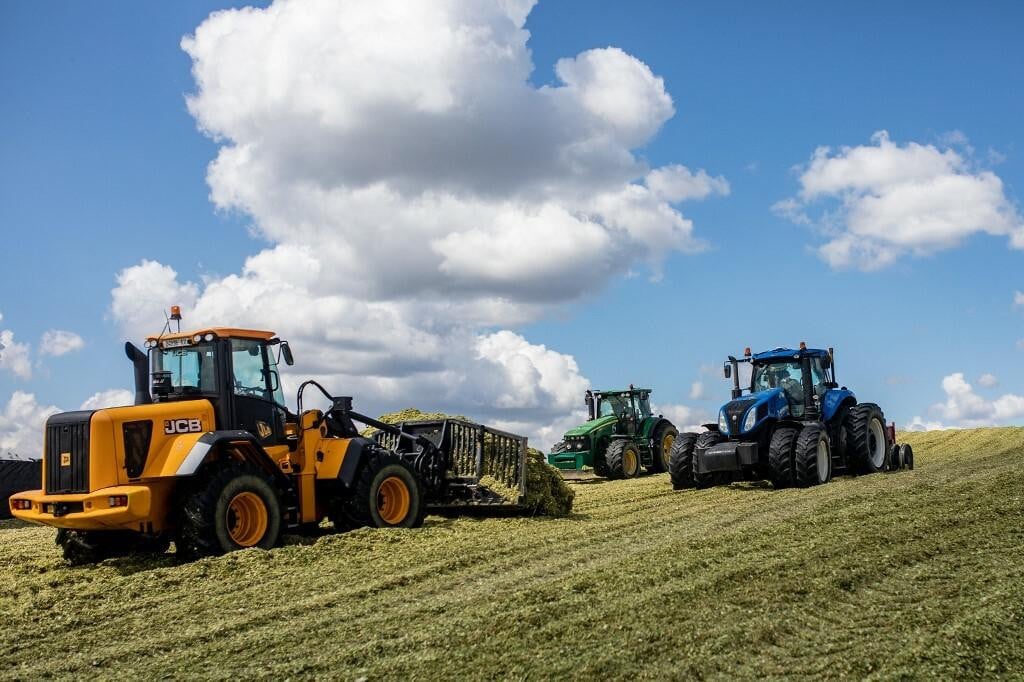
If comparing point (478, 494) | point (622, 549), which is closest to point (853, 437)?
point (478, 494)

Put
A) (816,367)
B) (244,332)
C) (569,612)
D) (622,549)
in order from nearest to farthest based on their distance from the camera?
(569,612) → (622,549) → (244,332) → (816,367)

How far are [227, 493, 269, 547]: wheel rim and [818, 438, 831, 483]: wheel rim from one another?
8.78 m

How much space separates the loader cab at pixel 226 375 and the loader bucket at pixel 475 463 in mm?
2188

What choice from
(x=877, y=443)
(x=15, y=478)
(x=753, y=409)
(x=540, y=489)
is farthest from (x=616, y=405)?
(x=15, y=478)

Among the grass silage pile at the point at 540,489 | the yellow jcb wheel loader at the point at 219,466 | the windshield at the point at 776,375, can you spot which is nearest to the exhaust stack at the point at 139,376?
the yellow jcb wheel loader at the point at 219,466

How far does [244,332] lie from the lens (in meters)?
10.4

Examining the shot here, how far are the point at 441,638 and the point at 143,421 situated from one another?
482cm

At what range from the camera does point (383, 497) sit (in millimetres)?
11141

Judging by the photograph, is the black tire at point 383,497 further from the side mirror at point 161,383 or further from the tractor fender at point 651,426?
the tractor fender at point 651,426

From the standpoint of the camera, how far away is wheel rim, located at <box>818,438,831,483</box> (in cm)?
1474

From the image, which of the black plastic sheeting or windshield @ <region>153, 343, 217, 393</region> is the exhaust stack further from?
the black plastic sheeting

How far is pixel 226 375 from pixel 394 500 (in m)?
2.46

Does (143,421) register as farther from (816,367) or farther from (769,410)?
(816,367)

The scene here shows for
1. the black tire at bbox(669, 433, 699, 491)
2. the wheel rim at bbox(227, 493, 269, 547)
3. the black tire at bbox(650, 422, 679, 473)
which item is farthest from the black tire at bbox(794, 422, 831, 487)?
the wheel rim at bbox(227, 493, 269, 547)
